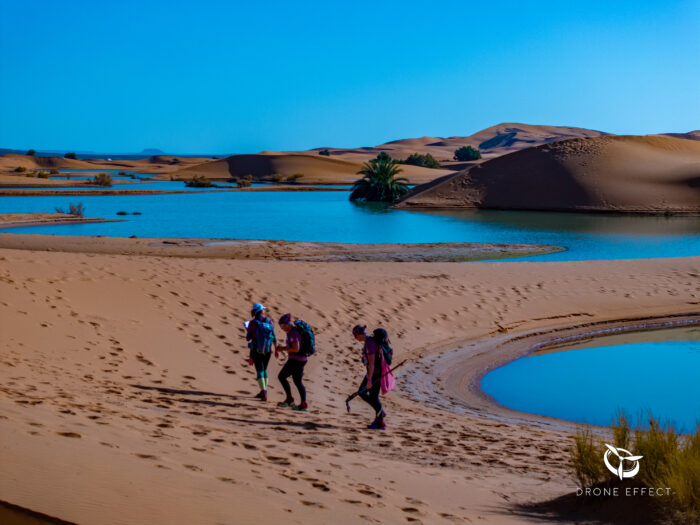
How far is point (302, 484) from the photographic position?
18.4 feet

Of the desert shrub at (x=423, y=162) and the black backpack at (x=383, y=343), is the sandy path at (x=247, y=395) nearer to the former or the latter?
the black backpack at (x=383, y=343)

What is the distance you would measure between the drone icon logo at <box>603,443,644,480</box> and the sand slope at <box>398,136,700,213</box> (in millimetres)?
50583

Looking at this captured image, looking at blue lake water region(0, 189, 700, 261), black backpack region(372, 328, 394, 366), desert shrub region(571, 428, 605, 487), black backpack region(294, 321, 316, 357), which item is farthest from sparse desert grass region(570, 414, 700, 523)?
blue lake water region(0, 189, 700, 261)

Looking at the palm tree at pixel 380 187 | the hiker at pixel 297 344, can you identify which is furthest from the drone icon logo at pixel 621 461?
the palm tree at pixel 380 187

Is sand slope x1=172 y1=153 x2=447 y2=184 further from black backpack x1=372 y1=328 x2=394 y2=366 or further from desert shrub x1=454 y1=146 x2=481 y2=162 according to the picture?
black backpack x1=372 y1=328 x2=394 y2=366

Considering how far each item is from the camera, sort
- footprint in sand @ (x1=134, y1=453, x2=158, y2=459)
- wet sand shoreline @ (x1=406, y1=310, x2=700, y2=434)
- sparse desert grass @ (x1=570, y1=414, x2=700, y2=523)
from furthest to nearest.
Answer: wet sand shoreline @ (x1=406, y1=310, x2=700, y2=434) → footprint in sand @ (x1=134, y1=453, x2=158, y2=459) → sparse desert grass @ (x1=570, y1=414, x2=700, y2=523)

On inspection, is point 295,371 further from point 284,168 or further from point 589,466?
point 284,168

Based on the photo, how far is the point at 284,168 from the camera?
11412 centimetres

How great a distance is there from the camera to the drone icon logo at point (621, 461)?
16.8 ft

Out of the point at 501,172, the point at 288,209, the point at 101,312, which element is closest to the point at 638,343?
the point at 101,312

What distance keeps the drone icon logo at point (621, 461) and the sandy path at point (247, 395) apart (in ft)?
2.20

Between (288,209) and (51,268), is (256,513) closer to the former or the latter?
(51,268)

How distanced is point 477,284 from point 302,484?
13049 millimetres

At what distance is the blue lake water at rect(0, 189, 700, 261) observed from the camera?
32.7 meters
